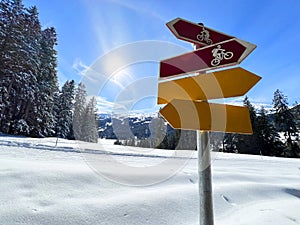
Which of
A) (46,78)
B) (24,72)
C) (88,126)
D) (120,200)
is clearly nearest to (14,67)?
(24,72)

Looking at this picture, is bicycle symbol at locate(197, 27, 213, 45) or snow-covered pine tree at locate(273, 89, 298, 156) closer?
bicycle symbol at locate(197, 27, 213, 45)

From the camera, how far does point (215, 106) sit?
1943mm

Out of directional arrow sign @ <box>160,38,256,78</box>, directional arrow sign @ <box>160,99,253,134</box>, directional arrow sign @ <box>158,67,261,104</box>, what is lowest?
directional arrow sign @ <box>160,99,253,134</box>

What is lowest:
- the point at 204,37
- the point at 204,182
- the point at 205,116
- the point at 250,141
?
the point at 204,182

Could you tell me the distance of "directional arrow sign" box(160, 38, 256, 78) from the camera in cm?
191

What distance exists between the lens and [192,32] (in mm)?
2258

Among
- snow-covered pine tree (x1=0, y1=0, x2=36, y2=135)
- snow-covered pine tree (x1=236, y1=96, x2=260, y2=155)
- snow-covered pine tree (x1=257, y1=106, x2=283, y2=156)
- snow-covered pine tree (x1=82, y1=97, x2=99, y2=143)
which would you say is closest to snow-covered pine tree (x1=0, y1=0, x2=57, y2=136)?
snow-covered pine tree (x1=0, y1=0, x2=36, y2=135)

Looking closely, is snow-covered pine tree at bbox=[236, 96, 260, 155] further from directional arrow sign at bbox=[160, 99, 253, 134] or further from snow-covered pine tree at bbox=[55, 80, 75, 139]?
directional arrow sign at bbox=[160, 99, 253, 134]

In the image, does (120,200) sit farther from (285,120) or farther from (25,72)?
(285,120)

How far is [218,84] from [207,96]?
15cm

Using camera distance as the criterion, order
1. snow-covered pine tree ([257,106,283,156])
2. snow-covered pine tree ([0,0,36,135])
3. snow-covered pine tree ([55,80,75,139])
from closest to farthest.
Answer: snow-covered pine tree ([0,0,36,135]) → snow-covered pine tree ([257,106,283,156]) → snow-covered pine tree ([55,80,75,139])

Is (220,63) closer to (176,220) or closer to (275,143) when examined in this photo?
(176,220)

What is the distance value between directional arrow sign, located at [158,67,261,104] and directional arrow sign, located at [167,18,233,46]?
21.8 inches

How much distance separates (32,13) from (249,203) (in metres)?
31.3
